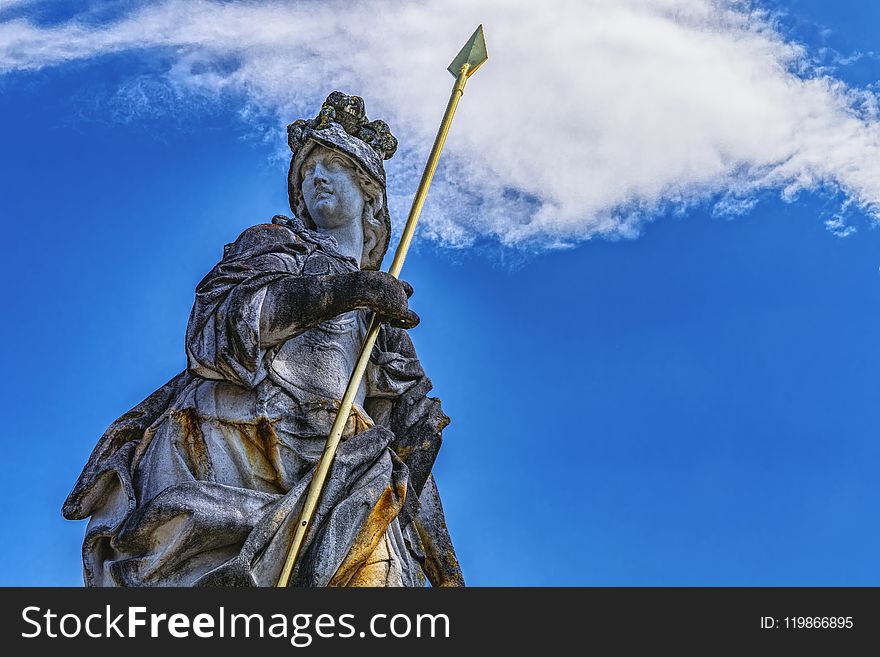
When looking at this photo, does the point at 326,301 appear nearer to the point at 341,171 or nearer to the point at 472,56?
the point at 341,171

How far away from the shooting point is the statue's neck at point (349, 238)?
1173cm

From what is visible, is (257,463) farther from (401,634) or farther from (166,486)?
(401,634)

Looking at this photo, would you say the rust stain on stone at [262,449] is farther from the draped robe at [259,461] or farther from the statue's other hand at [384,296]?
the statue's other hand at [384,296]

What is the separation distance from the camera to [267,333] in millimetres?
10062

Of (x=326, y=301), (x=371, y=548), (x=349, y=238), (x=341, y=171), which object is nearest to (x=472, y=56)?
(x=341, y=171)

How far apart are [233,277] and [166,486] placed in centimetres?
166

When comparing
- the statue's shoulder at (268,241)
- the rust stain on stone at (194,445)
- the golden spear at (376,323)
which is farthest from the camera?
the statue's shoulder at (268,241)

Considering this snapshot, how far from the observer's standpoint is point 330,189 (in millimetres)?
11812

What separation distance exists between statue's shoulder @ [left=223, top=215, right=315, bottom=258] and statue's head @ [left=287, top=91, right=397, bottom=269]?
23.4 inches

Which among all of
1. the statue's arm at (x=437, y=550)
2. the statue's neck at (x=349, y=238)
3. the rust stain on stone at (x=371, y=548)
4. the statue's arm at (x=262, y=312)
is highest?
the statue's neck at (x=349, y=238)

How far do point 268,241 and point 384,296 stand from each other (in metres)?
1.44

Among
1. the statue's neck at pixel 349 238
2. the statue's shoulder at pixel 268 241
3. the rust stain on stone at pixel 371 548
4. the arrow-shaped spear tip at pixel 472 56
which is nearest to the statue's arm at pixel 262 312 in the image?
the statue's shoulder at pixel 268 241

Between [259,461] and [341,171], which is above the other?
[341,171]

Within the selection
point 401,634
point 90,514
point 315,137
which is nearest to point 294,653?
point 401,634
